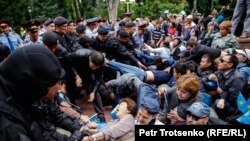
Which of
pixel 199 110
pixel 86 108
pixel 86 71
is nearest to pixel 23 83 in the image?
pixel 199 110

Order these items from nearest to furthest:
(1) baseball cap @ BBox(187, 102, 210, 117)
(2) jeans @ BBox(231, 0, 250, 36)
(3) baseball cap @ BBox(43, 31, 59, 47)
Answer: (1) baseball cap @ BBox(187, 102, 210, 117)
(3) baseball cap @ BBox(43, 31, 59, 47)
(2) jeans @ BBox(231, 0, 250, 36)

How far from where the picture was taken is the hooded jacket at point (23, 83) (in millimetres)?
1775

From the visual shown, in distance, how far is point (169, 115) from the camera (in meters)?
4.28

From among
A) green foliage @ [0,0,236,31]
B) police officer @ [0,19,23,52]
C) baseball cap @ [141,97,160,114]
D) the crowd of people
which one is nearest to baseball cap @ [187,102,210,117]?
the crowd of people

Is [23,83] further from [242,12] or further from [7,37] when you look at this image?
[242,12]

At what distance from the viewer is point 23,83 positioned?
180 cm

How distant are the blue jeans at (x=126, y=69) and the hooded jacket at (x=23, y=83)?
3523mm

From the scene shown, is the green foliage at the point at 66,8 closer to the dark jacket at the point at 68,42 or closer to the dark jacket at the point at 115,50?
the dark jacket at the point at 115,50

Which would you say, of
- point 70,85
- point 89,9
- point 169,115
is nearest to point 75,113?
point 169,115

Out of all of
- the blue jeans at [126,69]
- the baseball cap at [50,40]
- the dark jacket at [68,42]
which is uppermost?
the baseball cap at [50,40]

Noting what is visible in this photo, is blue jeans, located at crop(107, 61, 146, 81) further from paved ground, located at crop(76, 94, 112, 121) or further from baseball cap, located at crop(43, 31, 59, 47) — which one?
baseball cap, located at crop(43, 31, 59, 47)

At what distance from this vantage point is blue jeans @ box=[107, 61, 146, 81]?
5407 mm

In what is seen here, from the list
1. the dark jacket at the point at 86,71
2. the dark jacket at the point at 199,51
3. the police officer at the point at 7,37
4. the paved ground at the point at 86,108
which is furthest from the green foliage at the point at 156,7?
the dark jacket at the point at 86,71

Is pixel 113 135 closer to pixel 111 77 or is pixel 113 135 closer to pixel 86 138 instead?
pixel 86 138
